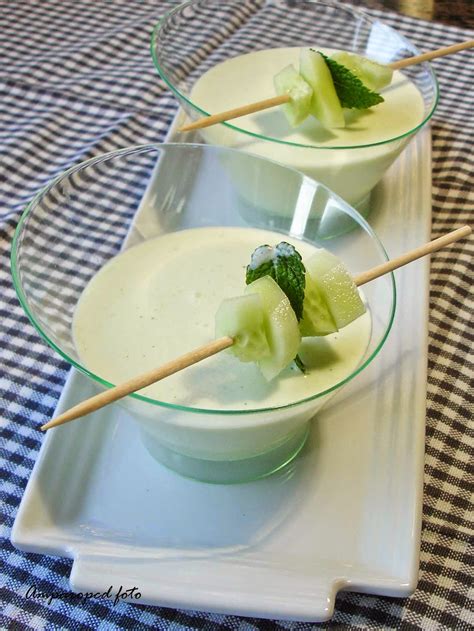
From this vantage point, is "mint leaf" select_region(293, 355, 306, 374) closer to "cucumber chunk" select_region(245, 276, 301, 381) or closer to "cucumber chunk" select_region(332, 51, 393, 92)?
"cucumber chunk" select_region(245, 276, 301, 381)

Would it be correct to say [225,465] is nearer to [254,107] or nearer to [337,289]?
[337,289]

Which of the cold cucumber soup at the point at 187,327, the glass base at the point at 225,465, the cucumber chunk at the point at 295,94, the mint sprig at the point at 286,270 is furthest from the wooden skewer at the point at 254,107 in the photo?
the glass base at the point at 225,465

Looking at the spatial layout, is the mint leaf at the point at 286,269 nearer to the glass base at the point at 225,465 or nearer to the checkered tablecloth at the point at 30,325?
the glass base at the point at 225,465

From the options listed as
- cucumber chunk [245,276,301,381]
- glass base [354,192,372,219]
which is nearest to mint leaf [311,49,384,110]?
glass base [354,192,372,219]

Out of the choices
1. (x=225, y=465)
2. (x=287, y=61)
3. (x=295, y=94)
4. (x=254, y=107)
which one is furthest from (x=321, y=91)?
(x=225, y=465)

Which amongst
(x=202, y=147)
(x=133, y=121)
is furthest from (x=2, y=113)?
(x=202, y=147)

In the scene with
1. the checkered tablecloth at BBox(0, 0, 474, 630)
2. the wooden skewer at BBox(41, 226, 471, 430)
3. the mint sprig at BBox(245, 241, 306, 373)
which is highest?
the mint sprig at BBox(245, 241, 306, 373)
